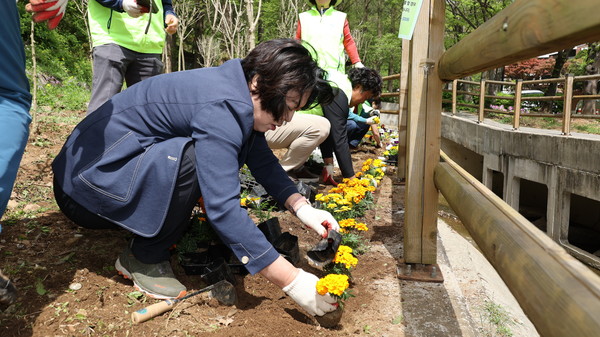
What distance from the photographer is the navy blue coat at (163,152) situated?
5.74 feet

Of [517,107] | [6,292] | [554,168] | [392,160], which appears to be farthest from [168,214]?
[517,107]

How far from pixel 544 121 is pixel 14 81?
Result: 1581 centimetres

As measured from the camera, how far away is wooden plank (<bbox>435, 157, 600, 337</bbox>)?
0.73m

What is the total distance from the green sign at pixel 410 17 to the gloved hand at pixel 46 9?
161 centimetres

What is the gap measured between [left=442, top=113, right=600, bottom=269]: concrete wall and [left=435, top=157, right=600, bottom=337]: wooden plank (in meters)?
6.30

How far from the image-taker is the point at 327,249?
7.23 ft

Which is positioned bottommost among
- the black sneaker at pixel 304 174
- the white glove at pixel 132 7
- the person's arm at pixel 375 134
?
the black sneaker at pixel 304 174

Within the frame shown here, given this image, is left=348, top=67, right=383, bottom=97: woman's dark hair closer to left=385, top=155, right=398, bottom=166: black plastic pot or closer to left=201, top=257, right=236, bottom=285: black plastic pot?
left=385, top=155, right=398, bottom=166: black plastic pot

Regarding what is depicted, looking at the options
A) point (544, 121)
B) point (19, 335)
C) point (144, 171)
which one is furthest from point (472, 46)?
point (544, 121)

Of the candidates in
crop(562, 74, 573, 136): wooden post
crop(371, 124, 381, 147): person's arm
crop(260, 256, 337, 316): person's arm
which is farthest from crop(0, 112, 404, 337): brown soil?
crop(562, 74, 573, 136): wooden post

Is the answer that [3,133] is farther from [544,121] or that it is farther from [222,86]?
[544,121]

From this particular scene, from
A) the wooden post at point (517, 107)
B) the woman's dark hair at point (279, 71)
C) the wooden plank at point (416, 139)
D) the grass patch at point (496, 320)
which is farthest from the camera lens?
the wooden post at point (517, 107)

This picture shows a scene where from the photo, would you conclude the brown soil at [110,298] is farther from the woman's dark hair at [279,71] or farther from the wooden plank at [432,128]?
the woman's dark hair at [279,71]

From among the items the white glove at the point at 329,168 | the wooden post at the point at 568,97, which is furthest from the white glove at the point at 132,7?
the wooden post at the point at 568,97
